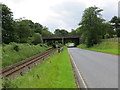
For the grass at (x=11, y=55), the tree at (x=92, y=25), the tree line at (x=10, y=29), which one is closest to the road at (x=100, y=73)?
the grass at (x=11, y=55)

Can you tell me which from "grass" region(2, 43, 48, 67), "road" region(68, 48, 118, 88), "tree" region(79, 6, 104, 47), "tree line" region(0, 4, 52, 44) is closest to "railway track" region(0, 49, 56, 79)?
"grass" region(2, 43, 48, 67)

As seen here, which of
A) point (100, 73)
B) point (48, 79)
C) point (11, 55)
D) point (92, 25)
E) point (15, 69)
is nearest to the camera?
point (48, 79)

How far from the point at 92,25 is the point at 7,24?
100 feet

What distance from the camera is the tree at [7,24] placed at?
5566cm

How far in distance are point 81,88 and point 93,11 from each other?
61.4 m

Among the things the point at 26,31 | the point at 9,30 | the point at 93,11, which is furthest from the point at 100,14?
the point at 9,30

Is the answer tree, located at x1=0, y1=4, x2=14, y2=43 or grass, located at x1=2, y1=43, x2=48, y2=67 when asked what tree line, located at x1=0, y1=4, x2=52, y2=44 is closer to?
tree, located at x1=0, y1=4, x2=14, y2=43

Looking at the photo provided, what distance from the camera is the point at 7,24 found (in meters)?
57.9

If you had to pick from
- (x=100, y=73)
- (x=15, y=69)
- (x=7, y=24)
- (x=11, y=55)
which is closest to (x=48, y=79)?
(x=100, y=73)

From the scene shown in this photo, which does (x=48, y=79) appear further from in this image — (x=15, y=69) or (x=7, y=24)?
(x=7, y=24)

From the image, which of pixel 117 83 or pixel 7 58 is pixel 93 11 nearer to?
pixel 7 58

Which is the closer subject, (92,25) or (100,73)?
(100,73)

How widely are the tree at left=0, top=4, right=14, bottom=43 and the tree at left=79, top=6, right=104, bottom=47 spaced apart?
26.9 m

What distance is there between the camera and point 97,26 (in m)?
64.4
